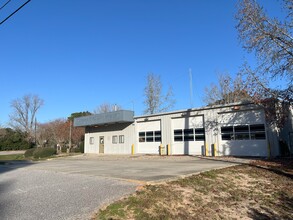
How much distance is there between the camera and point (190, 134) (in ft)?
74.2

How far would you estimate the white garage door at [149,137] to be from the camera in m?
25.3

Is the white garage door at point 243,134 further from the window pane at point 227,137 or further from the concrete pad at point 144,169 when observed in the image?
the concrete pad at point 144,169

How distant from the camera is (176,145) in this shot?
23.6m

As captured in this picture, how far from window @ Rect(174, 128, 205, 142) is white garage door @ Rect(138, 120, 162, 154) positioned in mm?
2129

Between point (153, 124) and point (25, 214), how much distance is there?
19888 mm

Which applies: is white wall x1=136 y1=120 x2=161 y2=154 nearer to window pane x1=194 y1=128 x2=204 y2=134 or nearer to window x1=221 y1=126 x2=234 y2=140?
window pane x1=194 y1=128 x2=204 y2=134

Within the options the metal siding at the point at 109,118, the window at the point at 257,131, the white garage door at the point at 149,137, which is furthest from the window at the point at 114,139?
the window at the point at 257,131

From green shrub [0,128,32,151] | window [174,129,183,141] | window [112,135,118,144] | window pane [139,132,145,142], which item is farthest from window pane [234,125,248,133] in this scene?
green shrub [0,128,32,151]

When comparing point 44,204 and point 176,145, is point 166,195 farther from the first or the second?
point 176,145

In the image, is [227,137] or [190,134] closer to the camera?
[227,137]

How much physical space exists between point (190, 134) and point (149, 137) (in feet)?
16.2

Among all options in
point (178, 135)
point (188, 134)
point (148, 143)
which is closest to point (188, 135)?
point (188, 134)

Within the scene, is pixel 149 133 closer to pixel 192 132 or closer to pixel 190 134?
pixel 190 134

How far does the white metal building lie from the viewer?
18.8 m
